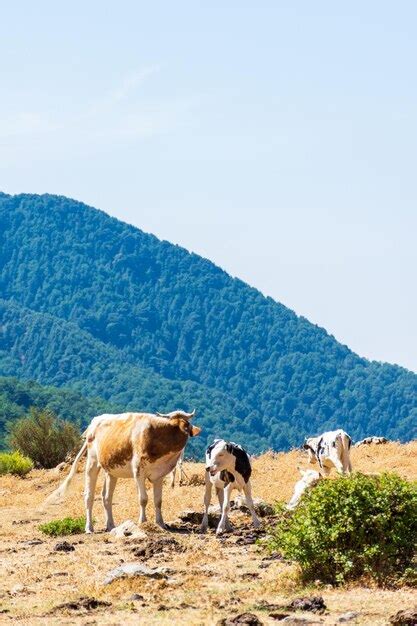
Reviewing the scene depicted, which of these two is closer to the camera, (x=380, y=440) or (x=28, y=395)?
(x=380, y=440)

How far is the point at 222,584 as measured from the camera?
14.2m

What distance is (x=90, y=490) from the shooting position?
68.4 ft

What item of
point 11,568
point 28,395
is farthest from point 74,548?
point 28,395

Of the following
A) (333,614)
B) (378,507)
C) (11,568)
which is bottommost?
(11,568)

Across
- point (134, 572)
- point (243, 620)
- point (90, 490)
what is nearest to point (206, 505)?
point (90, 490)

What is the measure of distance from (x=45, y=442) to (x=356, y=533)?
82.0 ft

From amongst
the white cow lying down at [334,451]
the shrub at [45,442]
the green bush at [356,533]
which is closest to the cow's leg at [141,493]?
the white cow lying down at [334,451]

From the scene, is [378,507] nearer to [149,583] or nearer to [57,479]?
[149,583]

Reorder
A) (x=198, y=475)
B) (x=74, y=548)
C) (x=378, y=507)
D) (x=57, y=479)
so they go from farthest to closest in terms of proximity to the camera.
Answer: (x=57, y=479), (x=198, y=475), (x=74, y=548), (x=378, y=507)

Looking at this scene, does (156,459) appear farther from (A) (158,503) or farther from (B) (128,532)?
(B) (128,532)

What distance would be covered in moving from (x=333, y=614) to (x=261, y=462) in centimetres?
1958

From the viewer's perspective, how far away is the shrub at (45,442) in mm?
37125

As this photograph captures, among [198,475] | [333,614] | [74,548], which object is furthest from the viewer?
[198,475]

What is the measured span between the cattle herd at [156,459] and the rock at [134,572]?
3893 mm
